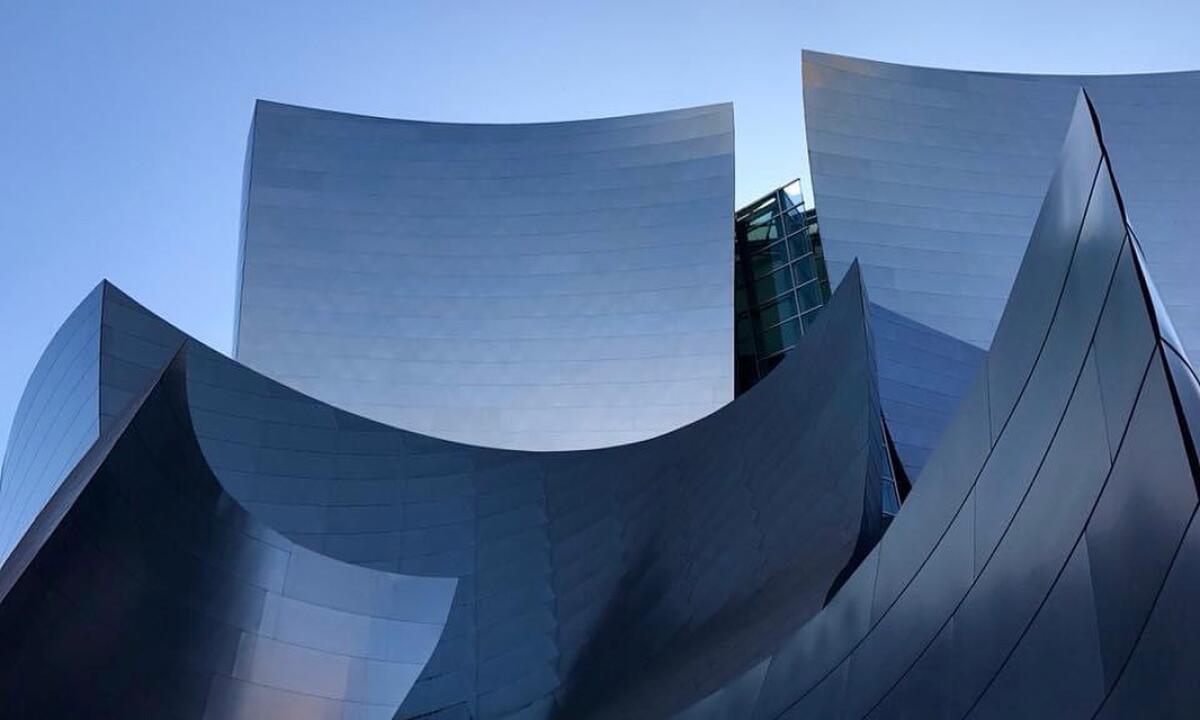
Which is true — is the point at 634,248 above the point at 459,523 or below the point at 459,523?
above

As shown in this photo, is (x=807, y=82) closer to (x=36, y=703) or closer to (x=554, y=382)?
(x=554, y=382)

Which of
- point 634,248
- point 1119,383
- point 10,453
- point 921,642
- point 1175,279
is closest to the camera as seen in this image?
point 1119,383

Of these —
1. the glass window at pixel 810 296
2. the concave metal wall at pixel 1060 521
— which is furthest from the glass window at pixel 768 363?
the concave metal wall at pixel 1060 521

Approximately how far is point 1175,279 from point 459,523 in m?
12.6

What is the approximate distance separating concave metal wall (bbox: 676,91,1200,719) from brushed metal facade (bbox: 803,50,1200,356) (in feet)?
46.3

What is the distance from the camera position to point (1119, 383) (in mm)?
3352

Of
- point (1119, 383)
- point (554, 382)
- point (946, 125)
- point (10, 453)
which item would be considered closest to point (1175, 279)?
point (946, 125)

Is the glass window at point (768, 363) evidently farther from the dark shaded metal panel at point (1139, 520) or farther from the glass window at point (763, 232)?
the dark shaded metal panel at point (1139, 520)

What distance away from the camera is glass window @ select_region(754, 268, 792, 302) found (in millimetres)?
21547

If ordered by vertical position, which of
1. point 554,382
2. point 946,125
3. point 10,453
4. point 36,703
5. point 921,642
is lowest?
point 36,703

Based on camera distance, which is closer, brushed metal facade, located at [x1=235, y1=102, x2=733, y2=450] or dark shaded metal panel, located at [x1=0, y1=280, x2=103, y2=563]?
dark shaded metal panel, located at [x1=0, y1=280, x2=103, y2=563]

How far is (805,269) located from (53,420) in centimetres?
1279

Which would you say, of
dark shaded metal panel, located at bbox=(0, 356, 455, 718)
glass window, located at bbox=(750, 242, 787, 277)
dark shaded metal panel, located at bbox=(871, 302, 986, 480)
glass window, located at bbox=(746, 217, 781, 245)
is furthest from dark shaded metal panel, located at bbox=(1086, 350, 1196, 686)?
glass window, located at bbox=(746, 217, 781, 245)

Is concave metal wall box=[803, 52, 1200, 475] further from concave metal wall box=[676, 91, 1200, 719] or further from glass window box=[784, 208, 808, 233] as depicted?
concave metal wall box=[676, 91, 1200, 719]
